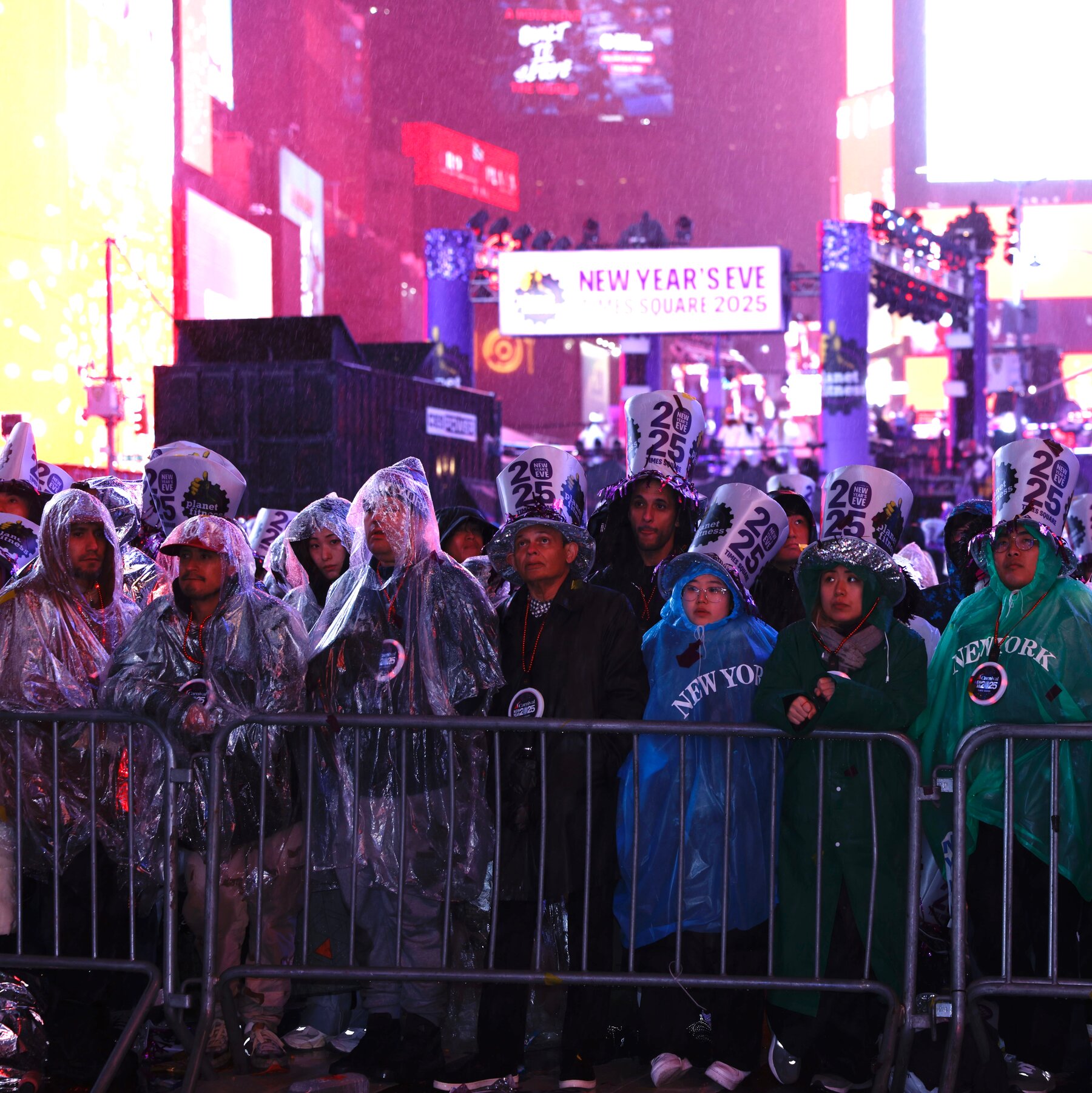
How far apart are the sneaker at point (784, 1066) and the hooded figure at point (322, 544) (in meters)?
2.43

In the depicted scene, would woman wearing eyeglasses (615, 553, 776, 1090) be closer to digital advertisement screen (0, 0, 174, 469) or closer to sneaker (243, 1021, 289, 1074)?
sneaker (243, 1021, 289, 1074)

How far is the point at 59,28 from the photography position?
17000mm

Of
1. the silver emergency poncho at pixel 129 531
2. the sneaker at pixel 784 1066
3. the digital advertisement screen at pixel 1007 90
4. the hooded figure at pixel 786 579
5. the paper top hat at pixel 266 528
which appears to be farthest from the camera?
the digital advertisement screen at pixel 1007 90

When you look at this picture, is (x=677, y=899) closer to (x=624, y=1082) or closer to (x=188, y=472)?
(x=624, y=1082)

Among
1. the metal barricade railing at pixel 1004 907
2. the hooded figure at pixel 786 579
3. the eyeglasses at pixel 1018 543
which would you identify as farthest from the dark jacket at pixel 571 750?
the eyeglasses at pixel 1018 543

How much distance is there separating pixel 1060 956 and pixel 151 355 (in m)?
18.6

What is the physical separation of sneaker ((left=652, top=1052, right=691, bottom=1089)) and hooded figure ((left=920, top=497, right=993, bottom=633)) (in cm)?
243

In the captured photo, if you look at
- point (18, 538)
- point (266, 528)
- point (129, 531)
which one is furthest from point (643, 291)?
point (18, 538)

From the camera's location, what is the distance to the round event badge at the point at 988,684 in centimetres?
397

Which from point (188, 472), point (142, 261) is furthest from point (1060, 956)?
point (142, 261)

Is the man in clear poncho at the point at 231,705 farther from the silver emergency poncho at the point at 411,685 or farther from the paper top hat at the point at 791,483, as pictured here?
the paper top hat at the point at 791,483

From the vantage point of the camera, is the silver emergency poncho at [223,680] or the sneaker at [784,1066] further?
the silver emergency poncho at [223,680]

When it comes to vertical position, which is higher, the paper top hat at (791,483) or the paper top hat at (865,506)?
the paper top hat at (791,483)

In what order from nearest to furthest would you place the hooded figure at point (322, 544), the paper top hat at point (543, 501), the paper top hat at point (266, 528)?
the paper top hat at point (543, 501), the hooded figure at point (322, 544), the paper top hat at point (266, 528)
